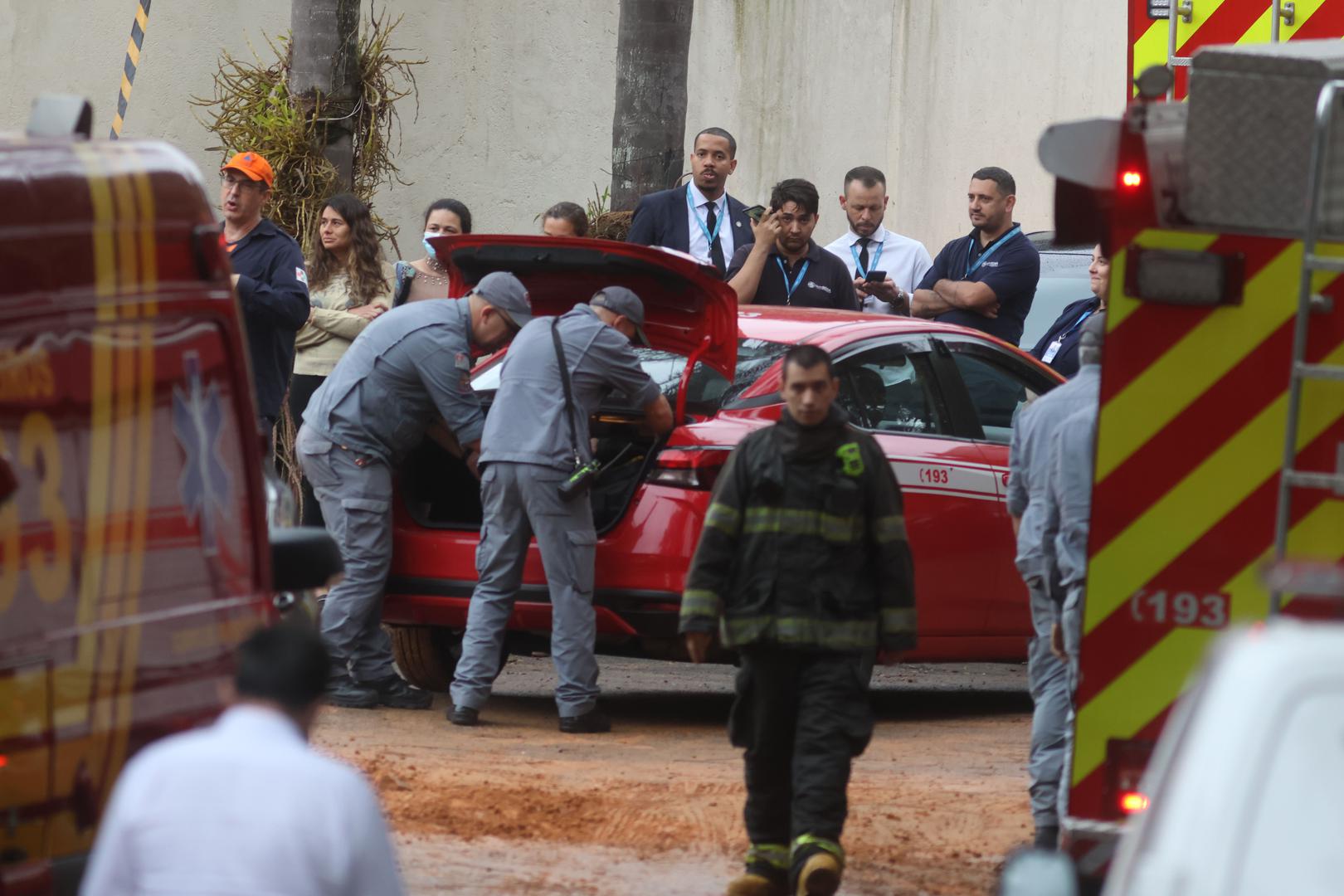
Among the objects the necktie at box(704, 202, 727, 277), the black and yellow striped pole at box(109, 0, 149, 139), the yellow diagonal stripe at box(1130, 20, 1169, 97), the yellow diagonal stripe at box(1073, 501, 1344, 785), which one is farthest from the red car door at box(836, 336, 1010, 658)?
the yellow diagonal stripe at box(1073, 501, 1344, 785)

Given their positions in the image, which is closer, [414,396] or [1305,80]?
[1305,80]

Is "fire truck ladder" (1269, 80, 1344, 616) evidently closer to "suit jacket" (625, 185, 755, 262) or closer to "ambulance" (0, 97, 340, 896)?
"ambulance" (0, 97, 340, 896)

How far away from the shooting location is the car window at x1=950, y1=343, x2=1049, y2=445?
9.85 metres

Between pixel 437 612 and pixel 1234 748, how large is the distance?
6.95 meters

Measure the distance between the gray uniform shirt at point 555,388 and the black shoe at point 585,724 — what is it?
102 centimetres

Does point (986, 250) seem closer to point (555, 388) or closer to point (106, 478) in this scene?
point (555, 388)

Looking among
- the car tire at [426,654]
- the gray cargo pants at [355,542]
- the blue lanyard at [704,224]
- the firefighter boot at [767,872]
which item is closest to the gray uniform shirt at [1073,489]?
the firefighter boot at [767,872]

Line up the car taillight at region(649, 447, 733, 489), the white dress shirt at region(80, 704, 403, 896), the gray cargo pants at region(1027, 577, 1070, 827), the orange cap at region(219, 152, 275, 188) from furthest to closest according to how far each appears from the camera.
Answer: the orange cap at region(219, 152, 275, 188) < the car taillight at region(649, 447, 733, 489) < the gray cargo pants at region(1027, 577, 1070, 827) < the white dress shirt at region(80, 704, 403, 896)

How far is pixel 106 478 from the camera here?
4852 mm

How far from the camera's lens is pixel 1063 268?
13062mm

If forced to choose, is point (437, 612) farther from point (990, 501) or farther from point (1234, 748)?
point (1234, 748)

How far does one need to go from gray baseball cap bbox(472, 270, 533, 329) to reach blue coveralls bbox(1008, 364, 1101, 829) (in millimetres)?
2524

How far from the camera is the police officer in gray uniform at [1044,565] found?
7176 mm

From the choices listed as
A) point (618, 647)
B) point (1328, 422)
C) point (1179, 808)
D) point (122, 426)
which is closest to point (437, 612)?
point (618, 647)
